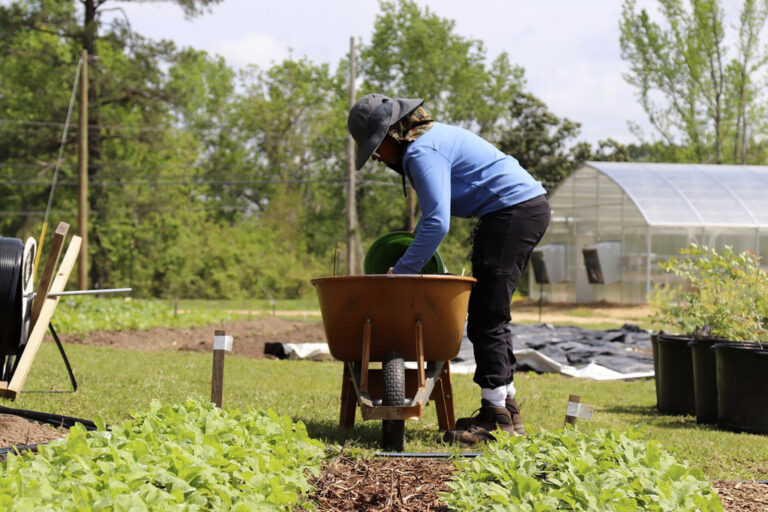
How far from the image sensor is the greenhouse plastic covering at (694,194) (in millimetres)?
21547

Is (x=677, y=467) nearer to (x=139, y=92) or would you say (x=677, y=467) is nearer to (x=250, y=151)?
(x=139, y=92)

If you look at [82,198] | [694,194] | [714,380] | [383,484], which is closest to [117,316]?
[82,198]

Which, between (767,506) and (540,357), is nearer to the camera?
(767,506)

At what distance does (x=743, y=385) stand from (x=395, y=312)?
2604mm

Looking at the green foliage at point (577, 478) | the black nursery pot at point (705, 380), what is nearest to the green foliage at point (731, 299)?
the black nursery pot at point (705, 380)

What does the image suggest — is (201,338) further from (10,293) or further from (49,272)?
(10,293)

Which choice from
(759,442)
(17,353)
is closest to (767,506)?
(759,442)

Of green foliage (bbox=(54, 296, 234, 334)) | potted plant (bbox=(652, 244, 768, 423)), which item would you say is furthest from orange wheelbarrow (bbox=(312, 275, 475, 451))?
green foliage (bbox=(54, 296, 234, 334))

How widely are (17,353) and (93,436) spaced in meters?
1.97

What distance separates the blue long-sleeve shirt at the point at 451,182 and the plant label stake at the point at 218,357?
2.97ft

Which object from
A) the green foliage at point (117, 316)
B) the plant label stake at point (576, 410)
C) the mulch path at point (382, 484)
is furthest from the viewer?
the green foliage at point (117, 316)

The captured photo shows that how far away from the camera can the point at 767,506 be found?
311 cm

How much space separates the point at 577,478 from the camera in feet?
8.79

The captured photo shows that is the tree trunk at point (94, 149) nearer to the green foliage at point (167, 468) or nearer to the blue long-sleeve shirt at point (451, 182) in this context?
the blue long-sleeve shirt at point (451, 182)
